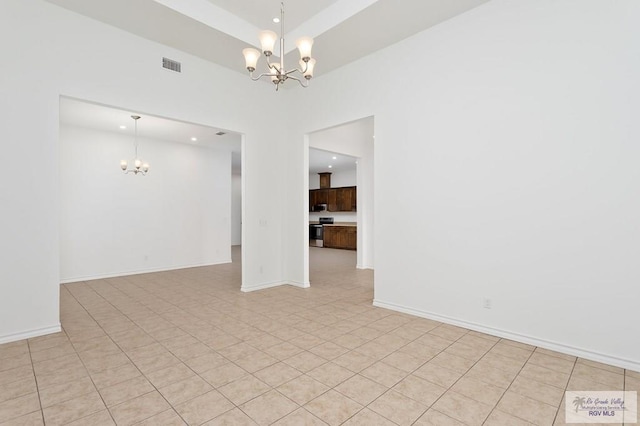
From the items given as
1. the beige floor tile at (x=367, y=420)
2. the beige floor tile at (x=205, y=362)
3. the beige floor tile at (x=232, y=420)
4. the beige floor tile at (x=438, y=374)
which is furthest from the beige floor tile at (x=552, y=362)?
the beige floor tile at (x=205, y=362)

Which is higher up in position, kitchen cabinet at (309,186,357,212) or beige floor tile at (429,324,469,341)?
kitchen cabinet at (309,186,357,212)

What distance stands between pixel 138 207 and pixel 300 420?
21.6ft

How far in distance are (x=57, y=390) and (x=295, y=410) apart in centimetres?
176

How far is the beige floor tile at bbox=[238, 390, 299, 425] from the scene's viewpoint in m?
1.89

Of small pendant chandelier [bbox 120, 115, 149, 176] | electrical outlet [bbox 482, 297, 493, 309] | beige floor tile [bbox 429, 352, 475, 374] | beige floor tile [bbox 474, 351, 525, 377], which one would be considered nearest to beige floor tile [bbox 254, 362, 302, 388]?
beige floor tile [bbox 429, 352, 475, 374]

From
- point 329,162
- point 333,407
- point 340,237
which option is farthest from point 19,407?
point 340,237

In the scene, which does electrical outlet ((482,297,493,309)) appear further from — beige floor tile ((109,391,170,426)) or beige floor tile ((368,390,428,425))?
beige floor tile ((109,391,170,426))

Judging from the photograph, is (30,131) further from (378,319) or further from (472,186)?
(472,186)

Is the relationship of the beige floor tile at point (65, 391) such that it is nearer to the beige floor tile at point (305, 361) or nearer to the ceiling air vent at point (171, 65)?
the beige floor tile at point (305, 361)

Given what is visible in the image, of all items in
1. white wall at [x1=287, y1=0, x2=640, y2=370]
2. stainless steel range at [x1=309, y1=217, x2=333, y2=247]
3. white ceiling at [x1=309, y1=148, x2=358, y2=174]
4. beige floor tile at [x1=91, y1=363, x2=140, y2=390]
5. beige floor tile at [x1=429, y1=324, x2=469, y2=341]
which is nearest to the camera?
beige floor tile at [x1=91, y1=363, x2=140, y2=390]

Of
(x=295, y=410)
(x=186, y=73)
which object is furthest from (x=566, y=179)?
(x=186, y=73)

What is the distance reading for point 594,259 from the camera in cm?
268

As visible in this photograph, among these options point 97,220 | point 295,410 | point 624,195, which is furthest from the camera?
point 97,220

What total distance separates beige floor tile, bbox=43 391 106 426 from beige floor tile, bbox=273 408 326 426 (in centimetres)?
121
